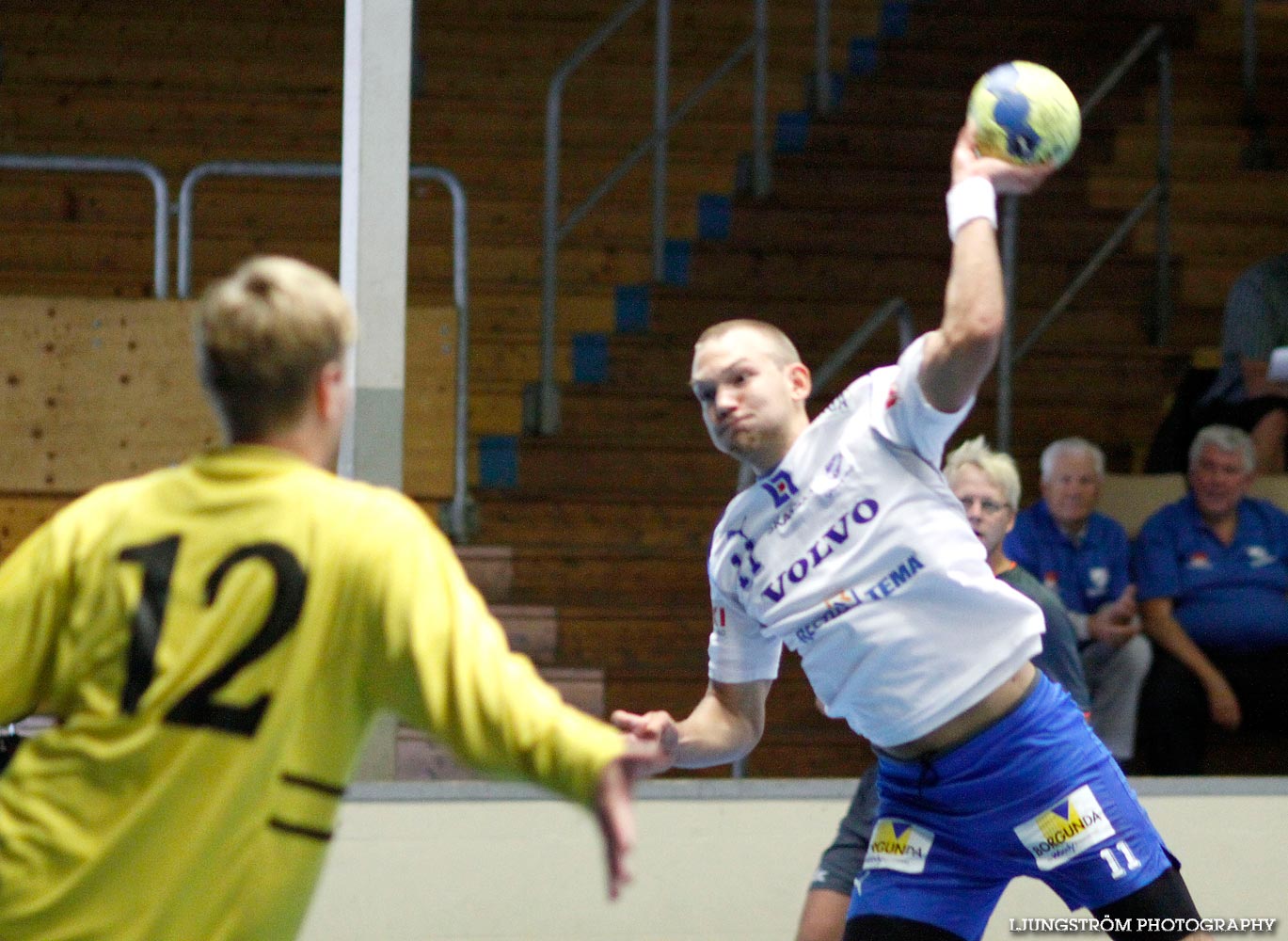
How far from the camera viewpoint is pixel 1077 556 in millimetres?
6672

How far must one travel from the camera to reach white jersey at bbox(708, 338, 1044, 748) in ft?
10.4

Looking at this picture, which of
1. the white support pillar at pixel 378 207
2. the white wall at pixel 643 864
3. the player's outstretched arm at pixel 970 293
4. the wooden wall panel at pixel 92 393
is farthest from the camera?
the wooden wall panel at pixel 92 393

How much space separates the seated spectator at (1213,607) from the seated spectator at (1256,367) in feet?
1.71

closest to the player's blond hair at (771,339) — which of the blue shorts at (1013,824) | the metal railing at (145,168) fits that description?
the blue shorts at (1013,824)

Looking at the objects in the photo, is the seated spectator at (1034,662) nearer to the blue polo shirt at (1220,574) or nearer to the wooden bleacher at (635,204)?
the blue polo shirt at (1220,574)

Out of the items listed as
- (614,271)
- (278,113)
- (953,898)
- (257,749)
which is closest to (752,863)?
(953,898)

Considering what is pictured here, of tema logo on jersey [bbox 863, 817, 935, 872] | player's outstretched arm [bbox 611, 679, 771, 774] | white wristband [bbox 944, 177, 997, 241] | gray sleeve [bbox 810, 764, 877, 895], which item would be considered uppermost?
white wristband [bbox 944, 177, 997, 241]

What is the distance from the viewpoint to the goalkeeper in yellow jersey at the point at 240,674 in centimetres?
204

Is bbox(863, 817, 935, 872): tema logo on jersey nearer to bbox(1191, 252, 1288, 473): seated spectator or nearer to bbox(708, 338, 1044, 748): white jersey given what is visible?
bbox(708, 338, 1044, 748): white jersey

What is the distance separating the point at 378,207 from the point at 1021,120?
2468mm

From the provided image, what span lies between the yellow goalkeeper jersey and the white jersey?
1.20 meters

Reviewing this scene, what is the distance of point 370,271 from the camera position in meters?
5.14

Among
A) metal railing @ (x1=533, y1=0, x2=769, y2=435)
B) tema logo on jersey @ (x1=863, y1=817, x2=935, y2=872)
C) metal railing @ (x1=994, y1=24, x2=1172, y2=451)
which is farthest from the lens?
metal railing @ (x1=994, y1=24, x2=1172, y2=451)

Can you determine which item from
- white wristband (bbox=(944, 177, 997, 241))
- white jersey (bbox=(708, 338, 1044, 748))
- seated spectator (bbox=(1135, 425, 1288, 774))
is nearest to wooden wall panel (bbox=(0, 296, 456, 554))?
seated spectator (bbox=(1135, 425, 1288, 774))
